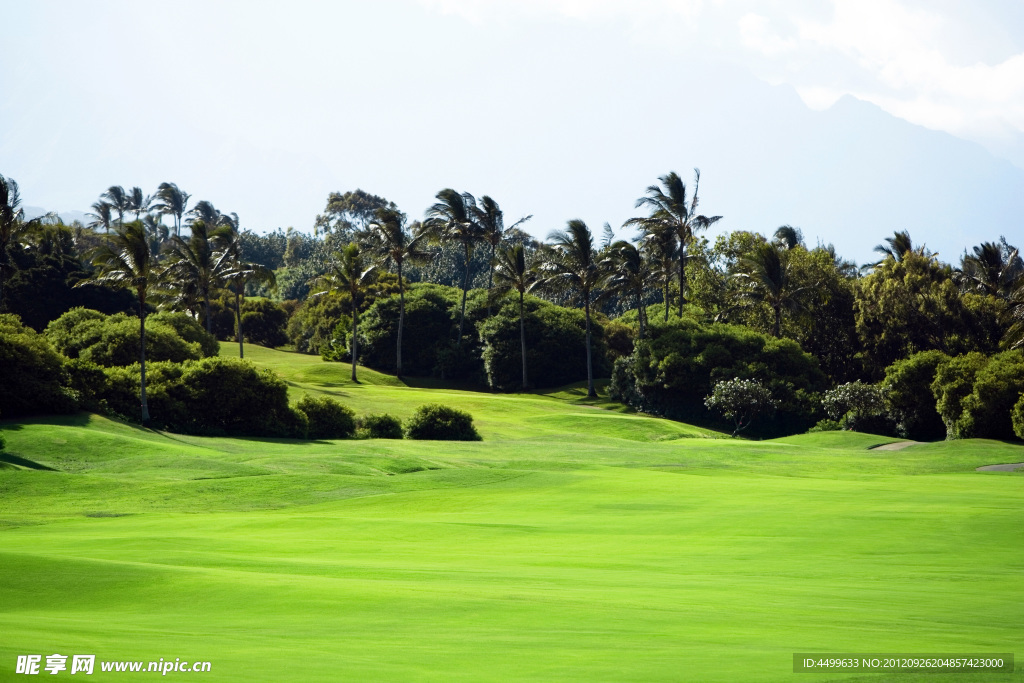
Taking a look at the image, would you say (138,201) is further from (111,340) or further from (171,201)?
(111,340)

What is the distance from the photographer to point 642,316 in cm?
7031

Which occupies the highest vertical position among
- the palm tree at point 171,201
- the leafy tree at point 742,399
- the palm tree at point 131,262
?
the palm tree at point 171,201

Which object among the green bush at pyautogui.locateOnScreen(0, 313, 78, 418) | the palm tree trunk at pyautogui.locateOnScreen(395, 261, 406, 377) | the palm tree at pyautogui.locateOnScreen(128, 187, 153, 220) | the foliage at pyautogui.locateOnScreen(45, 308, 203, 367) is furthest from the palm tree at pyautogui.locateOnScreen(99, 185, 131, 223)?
the green bush at pyautogui.locateOnScreen(0, 313, 78, 418)

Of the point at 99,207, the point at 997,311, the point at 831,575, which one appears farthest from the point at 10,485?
the point at 99,207

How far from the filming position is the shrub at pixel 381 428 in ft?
139

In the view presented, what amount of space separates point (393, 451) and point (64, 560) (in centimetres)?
2259

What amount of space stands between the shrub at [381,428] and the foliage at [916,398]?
2592 cm

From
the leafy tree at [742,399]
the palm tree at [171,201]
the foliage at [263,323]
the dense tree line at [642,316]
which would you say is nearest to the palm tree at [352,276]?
the dense tree line at [642,316]

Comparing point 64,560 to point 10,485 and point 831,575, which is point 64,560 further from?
point 10,485

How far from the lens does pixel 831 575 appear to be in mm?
13430

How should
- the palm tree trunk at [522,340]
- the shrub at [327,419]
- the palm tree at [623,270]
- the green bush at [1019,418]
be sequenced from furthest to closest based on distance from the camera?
the palm tree trunk at [522,340], the palm tree at [623,270], the green bush at [1019,418], the shrub at [327,419]

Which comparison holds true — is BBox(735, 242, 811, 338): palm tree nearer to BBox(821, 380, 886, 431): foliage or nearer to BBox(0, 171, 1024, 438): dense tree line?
BBox(0, 171, 1024, 438): dense tree line

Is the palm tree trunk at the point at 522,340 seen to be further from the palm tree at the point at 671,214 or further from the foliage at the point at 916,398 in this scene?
the foliage at the point at 916,398

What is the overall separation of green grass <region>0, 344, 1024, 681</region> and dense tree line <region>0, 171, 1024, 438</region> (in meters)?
16.8
